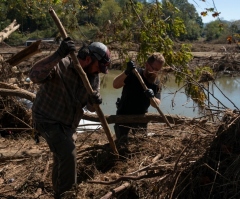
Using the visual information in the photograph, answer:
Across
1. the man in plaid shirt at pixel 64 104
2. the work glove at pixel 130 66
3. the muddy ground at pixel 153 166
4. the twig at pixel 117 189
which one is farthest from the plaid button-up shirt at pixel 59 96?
the work glove at pixel 130 66

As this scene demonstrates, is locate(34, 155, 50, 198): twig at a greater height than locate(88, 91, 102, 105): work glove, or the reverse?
locate(88, 91, 102, 105): work glove

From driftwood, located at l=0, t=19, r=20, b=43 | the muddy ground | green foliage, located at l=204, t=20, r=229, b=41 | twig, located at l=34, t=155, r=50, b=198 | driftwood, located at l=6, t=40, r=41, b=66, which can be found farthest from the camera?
driftwood, located at l=0, t=19, r=20, b=43

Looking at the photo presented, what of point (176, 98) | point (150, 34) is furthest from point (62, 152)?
point (176, 98)

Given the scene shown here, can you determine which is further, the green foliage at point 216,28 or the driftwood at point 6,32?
the driftwood at point 6,32

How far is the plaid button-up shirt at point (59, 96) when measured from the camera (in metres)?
4.22

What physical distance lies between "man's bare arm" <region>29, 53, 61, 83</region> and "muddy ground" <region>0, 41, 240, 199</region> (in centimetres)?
103

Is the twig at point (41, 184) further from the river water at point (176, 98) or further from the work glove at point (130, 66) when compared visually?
the river water at point (176, 98)

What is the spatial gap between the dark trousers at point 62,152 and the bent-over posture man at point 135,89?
1.16 m

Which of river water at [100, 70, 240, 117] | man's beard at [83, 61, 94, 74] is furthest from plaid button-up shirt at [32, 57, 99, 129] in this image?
river water at [100, 70, 240, 117]

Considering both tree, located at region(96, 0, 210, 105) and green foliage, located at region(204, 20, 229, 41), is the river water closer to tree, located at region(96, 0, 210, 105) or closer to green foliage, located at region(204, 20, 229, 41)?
tree, located at region(96, 0, 210, 105)

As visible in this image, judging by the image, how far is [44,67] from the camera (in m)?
3.96

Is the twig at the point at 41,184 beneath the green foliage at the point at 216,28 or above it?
beneath

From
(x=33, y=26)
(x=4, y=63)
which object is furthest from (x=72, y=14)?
(x=33, y=26)

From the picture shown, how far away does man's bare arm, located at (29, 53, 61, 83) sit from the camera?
3922 mm
